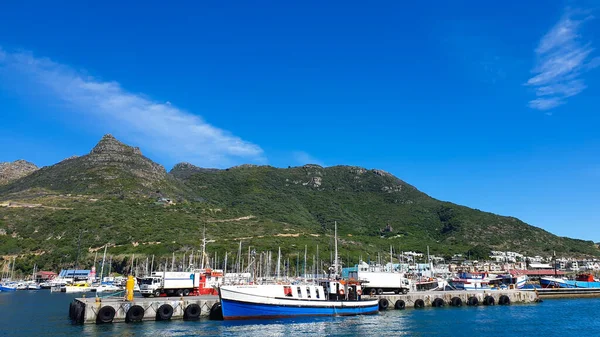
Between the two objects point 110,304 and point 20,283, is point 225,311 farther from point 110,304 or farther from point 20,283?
point 20,283

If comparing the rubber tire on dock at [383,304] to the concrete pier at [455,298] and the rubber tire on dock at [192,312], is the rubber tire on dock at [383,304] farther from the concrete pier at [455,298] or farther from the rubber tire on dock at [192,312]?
the rubber tire on dock at [192,312]

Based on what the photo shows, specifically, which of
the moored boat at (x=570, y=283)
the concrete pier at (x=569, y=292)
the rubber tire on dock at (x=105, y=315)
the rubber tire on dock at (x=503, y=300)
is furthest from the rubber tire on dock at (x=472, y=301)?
the rubber tire on dock at (x=105, y=315)

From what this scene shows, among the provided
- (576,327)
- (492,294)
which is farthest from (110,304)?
(492,294)

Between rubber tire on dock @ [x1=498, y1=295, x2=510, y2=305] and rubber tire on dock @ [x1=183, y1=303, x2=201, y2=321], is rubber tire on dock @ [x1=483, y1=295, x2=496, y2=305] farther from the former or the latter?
rubber tire on dock @ [x1=183, y1=303, x2=201, y2=321]

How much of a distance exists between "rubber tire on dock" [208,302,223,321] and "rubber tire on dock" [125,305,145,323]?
7.45m

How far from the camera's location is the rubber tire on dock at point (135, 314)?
44.0 m

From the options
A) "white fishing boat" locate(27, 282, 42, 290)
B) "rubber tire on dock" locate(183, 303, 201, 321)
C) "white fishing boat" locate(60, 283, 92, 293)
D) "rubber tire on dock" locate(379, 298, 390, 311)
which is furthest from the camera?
"white fishing boat" locate(27, 282, 42, 290)

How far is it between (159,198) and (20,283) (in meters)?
79.0

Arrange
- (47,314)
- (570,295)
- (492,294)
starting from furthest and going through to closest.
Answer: (570,295) → (492,294) → (47,314)

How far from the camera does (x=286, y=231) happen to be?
16600 cm

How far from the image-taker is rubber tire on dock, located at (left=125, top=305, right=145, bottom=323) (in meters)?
44.0

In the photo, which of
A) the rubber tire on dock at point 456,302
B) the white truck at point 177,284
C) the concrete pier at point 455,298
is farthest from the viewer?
the rubber tire on dock at point 456,302

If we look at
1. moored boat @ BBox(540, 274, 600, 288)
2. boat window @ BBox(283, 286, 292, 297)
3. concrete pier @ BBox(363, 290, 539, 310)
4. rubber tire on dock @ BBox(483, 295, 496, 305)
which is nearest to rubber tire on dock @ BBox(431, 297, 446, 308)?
concrete pier @ BBox(363, 290, 539, 310)

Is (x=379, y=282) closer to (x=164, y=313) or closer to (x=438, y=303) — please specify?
(x=438, y=303)
